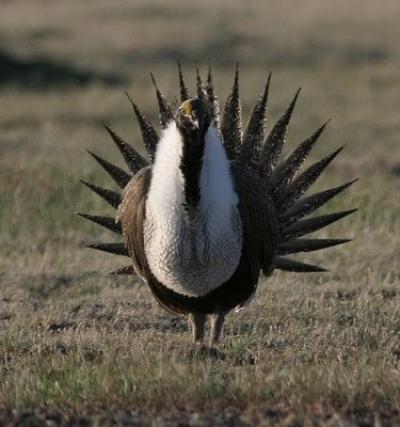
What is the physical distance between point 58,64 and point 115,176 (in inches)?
505

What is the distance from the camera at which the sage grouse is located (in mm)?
4840

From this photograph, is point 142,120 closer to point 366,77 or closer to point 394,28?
point 366,77

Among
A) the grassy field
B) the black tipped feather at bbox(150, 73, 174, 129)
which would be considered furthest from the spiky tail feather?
the grassy field

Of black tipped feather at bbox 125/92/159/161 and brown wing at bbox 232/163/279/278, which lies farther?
black tipped feather at bbox 125/92/159/161

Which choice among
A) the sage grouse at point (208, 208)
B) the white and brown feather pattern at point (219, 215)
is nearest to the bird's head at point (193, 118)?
the sage grouse at point (208, 208)

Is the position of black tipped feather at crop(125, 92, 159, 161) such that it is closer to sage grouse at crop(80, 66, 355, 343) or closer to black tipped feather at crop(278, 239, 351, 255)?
sage grouse at crop(80, 66, 355, 343)

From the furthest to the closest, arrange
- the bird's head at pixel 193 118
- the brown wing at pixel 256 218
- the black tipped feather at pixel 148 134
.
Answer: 1. the black tipped feather at pixel 148 134
2. the brown wing at pixel 256 218
3. the bird's head at pixel 193 118

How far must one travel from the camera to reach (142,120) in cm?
559

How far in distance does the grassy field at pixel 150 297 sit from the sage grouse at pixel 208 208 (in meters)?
0.23

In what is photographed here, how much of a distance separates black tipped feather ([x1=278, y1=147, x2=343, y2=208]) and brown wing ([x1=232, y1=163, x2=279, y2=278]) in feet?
1.27

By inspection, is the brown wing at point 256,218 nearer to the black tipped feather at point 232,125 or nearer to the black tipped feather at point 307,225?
the black tipped feather at point 232,125

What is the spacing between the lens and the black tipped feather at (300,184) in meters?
5.77

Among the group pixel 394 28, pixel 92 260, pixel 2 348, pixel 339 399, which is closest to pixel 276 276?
pixel 92 260

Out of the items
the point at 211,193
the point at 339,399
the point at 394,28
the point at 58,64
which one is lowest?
the point at 339,399
